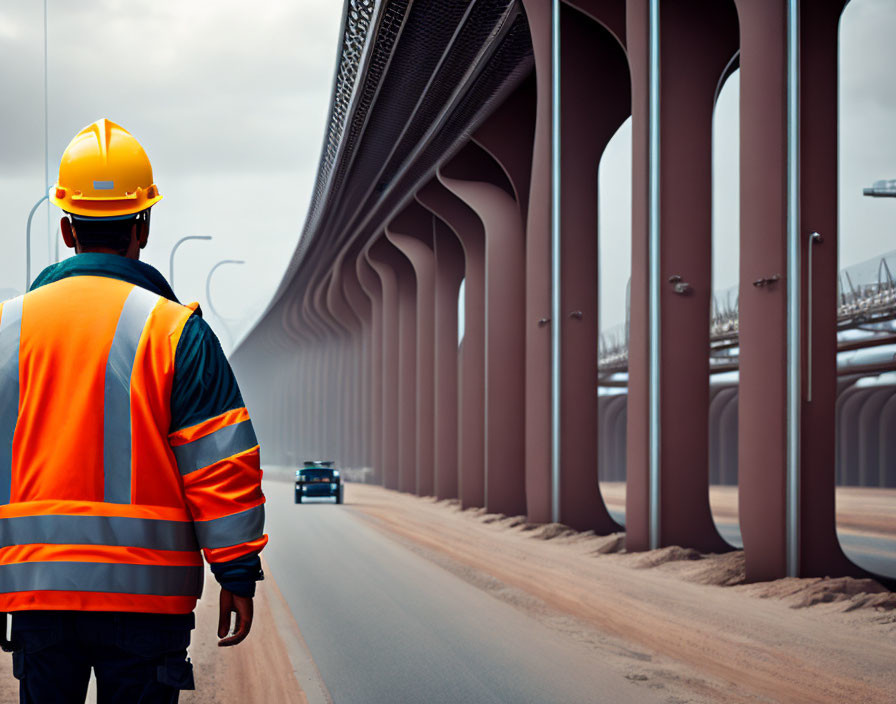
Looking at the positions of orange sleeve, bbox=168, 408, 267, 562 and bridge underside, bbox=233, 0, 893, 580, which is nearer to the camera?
orange sleeve, bbox=168, 408, 267, 562

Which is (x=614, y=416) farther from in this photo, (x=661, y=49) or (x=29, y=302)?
(x=29, y=302)

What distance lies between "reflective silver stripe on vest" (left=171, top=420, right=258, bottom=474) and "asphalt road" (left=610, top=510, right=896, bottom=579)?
1291 cm

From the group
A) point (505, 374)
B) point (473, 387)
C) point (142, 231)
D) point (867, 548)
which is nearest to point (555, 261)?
point (505, 374)

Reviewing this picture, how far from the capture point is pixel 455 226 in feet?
111

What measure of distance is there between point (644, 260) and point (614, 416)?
3885 centimetres

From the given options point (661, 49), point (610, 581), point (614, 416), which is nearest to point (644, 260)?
point (661, 49)

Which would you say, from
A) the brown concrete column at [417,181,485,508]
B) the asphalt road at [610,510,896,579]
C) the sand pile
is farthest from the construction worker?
the brown concrete column at [417,181,485,508]

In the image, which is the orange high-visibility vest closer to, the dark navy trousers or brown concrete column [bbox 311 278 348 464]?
the dark navy trousers

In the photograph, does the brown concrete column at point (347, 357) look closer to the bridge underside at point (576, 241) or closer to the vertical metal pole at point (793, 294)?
the bridge underside at point (576, 241)

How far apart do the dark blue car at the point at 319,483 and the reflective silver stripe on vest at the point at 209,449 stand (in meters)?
33.0

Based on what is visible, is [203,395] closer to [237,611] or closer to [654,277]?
[237,611]

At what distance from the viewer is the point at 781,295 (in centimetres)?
1336

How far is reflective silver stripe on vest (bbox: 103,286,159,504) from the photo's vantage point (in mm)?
3338

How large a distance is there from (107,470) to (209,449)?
0.28 metres
